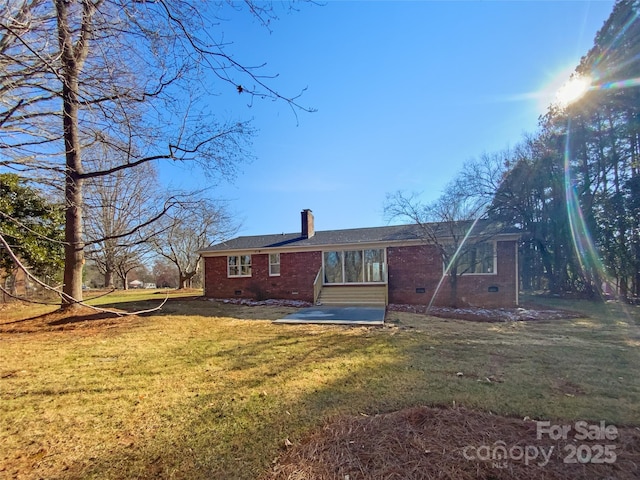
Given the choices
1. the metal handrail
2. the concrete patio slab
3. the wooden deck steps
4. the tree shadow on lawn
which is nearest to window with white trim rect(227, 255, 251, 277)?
the metal handrail

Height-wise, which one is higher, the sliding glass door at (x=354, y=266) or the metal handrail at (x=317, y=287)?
the sliding glass door at (x=354, y=266)

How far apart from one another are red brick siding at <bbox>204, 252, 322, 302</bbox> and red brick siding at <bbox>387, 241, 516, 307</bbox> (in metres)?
3.84

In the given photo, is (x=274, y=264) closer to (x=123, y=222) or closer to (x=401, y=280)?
(x=401, y=280)

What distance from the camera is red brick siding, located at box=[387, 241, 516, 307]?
42.0ft

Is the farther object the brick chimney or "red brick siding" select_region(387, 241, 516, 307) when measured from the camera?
the brick chimney

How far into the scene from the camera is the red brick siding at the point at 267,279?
15.2 m

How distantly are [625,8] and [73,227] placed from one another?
25.5m

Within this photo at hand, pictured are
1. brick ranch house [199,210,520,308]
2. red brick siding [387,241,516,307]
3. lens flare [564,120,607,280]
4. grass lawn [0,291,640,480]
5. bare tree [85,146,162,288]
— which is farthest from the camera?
lens flare [564,120,607,280]

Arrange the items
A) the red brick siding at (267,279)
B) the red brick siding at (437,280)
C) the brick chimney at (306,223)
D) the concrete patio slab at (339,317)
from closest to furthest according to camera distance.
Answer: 1. the concrete patio slab at (339,317)
2. the red brick siding at (437,280)
3. the red brick siding at (267,279)
4. the brick chimney at (306,223)

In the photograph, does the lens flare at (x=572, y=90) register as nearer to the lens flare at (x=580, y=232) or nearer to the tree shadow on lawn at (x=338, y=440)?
the lens flare at (x=580, y=232)

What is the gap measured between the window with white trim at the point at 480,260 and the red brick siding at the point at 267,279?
658 centimetres

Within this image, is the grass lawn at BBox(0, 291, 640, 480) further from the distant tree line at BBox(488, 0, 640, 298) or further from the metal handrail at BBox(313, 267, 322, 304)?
the distant tree line at BBox(488, 0, 640, 298)

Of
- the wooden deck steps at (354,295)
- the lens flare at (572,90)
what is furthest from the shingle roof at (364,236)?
the lens flare at (572,90)

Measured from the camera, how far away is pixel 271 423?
117 inches
